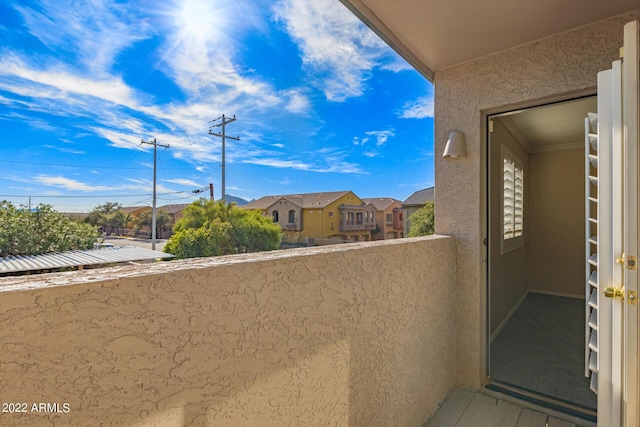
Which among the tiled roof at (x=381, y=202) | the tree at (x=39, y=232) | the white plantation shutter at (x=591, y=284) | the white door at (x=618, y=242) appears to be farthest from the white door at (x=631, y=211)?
the tiled roof at (x=381, y=202)

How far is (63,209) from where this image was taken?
7.30 metres

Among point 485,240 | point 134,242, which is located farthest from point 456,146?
point 134,242

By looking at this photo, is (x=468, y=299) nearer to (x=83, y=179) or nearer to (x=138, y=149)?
(x=138, y=149)

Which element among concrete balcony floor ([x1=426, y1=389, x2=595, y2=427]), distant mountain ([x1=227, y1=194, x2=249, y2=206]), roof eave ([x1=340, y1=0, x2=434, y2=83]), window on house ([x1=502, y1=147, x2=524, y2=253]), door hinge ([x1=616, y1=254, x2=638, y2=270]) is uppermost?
roof eave ([x1=340, y1=0, x2=434, y2=83])

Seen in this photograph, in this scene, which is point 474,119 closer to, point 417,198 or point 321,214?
point 417,198

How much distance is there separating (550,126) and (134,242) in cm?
911

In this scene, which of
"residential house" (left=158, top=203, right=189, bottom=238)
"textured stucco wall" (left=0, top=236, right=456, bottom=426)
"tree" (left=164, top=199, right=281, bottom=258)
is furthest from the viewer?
"tree" (left=164, top=199, right=281, bottom=258)

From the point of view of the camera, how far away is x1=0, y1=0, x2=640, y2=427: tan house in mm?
659

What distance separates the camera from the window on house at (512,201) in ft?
12.0

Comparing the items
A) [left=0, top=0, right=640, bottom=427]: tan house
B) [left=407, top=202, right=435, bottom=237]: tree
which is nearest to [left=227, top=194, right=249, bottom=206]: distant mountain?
[left=407, top=202, right=435, bottom=237]: tree

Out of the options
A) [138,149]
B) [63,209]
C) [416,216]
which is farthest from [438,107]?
[138,149]

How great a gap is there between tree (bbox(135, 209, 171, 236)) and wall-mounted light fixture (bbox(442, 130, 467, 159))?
337 inches

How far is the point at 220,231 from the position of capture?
435 inches

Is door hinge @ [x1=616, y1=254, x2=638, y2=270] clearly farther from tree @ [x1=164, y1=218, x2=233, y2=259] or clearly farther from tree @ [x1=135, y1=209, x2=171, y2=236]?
tree @ [x1=135, y1=209, x2=171, y2=236]
